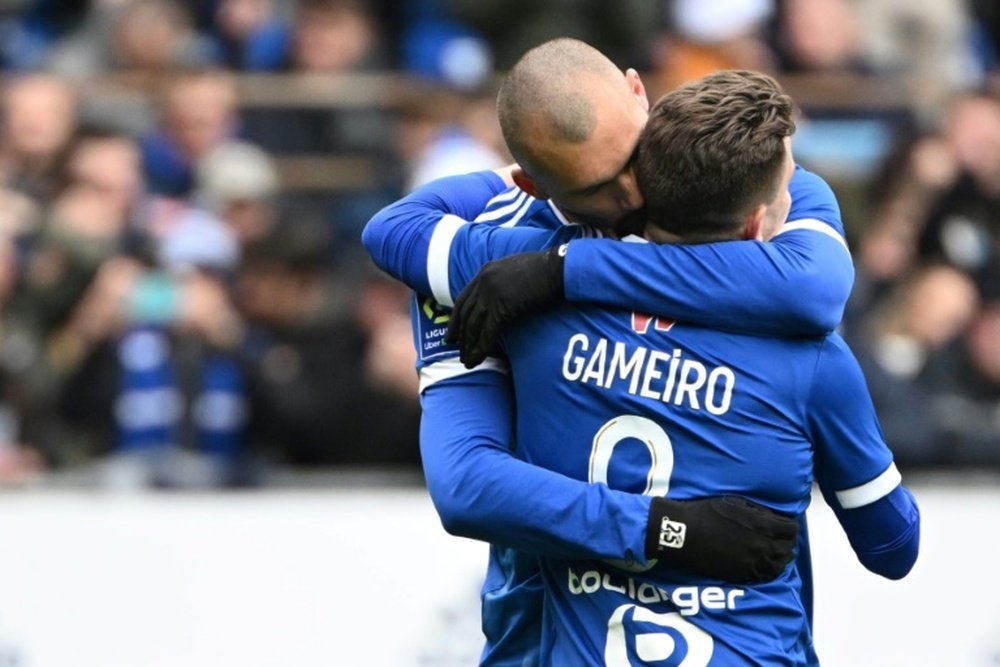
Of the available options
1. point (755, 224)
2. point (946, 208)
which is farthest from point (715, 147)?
point (946, 208)

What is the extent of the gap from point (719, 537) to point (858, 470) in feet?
0.91

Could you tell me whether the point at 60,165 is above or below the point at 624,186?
below

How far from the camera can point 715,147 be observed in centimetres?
270

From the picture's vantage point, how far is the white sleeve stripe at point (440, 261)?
9.68 ft

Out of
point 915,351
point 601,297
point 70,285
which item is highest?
point 601,297

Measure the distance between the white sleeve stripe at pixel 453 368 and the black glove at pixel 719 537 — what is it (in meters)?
0.37

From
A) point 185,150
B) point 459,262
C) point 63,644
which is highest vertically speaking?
point 459,262

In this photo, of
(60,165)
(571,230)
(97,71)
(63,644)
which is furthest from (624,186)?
(97,71)

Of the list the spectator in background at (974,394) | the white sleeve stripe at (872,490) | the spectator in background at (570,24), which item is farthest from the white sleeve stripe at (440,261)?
the spectator in background at (570,24)

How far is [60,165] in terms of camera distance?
698cm

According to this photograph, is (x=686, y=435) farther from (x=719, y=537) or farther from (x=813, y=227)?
(x=813, y=227)

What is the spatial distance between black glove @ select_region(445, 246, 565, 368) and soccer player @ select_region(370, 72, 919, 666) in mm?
71

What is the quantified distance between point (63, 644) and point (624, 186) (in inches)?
122

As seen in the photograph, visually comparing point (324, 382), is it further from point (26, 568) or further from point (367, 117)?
point (367, 117)
